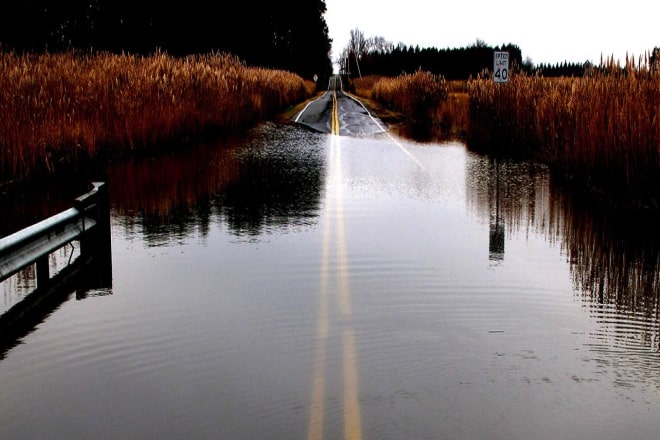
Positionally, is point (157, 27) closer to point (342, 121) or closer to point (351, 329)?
point (342, 121)

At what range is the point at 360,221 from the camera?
12.3 meters

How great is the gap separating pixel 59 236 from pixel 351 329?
322cm

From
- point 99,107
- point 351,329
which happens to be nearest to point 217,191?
point 99,107

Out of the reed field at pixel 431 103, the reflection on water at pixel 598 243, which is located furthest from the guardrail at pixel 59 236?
the reed field at pixel 431 103

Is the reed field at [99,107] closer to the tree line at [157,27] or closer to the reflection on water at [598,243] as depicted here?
the tree line at [157,27]

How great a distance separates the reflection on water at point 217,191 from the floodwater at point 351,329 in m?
0.10

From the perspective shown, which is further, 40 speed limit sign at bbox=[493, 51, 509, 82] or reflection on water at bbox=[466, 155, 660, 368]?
40 speed limit sign at bbox=[493, 51, 509, 82]

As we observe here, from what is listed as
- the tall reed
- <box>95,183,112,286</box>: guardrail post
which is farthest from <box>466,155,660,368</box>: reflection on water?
the tall reed

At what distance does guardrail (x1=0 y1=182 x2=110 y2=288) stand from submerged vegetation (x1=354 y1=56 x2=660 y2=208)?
8.07 metres

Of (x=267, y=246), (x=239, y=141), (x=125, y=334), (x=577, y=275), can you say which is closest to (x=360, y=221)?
(x=267, y=246)

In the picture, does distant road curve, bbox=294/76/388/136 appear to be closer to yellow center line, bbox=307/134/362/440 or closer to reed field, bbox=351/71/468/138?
reed field, bbox=351/71/468/138

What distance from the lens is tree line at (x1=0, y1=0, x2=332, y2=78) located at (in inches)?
1806

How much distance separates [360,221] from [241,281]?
13.5 ft

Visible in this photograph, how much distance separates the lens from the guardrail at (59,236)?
720 centimetres
